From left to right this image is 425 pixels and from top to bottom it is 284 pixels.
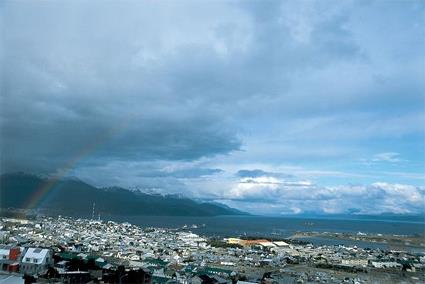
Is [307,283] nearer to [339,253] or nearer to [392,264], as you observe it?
[392,264]

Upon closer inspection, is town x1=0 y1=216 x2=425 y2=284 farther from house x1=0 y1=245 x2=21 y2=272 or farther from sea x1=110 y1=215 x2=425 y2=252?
sea x1=110 y1=215 x2=425 y2=252

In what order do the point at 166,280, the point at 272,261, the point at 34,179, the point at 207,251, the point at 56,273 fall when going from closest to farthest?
the point at 56,273
the point at 166,280
the point at 272,261
the point at 207,251
the point at 34,179

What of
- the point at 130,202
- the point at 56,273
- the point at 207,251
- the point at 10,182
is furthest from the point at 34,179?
the point at 56,273

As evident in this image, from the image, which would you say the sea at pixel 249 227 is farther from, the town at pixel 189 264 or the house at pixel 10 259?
the house at pixel 10 259

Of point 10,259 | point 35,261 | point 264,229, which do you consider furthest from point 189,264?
point 264,229

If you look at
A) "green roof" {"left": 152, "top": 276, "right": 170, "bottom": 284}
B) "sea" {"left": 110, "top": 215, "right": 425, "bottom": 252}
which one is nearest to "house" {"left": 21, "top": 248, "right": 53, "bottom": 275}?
"green roof" {"left": 152, "top": 276, "right": 170, "bottom": 284}

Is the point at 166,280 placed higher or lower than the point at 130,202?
lower

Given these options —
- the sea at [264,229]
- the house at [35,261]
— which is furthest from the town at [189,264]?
the sea at [264,229]

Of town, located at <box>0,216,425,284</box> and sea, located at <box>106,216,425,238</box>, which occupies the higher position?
sea, located at <box>106,216,425,238</box>

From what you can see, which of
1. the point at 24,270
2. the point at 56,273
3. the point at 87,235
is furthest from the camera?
the point at 87,235
